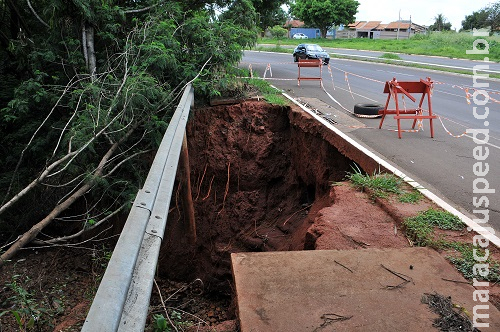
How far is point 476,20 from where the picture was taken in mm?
66438

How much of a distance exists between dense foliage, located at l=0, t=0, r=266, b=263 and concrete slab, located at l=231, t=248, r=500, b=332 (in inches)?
159

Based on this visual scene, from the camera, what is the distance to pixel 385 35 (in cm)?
8838

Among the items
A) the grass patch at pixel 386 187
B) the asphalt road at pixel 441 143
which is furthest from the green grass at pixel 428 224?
the asphalt road at pixel 441 143

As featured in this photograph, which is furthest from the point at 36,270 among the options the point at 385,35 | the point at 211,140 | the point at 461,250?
the point at 385,35

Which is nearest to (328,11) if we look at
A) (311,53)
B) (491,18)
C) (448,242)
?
(491,18)

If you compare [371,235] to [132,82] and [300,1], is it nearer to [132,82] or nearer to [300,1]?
[132,82]

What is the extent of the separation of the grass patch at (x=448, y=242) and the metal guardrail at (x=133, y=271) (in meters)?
2.83

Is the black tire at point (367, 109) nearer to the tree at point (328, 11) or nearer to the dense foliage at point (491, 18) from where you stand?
the dense foliage at point (491, 18)

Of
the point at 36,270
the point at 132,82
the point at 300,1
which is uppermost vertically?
the point at 300,1

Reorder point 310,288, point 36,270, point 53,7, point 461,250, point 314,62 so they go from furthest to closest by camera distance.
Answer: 1. point 314,62
2. point 53,7
3. point 36,270
4. point 461,250
5. point 310,288

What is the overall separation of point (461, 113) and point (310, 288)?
11525mm

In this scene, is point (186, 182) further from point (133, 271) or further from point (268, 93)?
point (268, 93)

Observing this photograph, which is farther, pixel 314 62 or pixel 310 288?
pixel 314 62

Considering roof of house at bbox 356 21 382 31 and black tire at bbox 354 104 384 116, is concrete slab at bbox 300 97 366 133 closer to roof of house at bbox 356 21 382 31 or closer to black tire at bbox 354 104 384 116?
black tire at bbox 354 104 384 116
